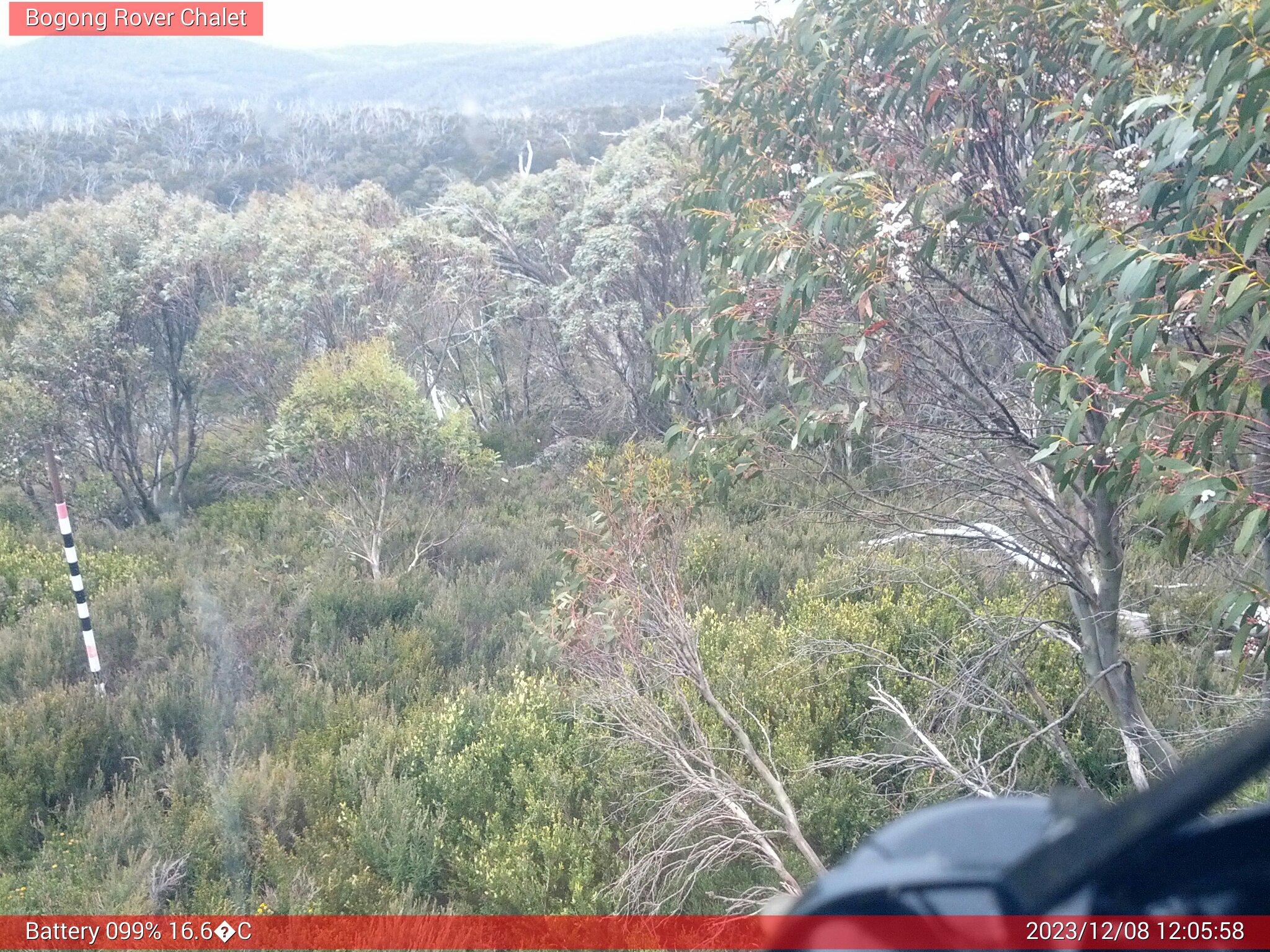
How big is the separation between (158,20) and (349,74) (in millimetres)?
26674

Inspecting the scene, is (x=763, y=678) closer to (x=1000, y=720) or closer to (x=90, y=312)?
(x=1000, y=720)

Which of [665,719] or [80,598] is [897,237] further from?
[80,598]

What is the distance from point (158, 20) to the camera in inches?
214

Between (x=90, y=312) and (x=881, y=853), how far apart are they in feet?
41.6

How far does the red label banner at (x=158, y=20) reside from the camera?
17.5ft

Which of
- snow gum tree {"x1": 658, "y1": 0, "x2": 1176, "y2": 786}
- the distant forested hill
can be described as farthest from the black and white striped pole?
the distant forested hill

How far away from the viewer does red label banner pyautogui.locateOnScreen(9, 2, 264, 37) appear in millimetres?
5328

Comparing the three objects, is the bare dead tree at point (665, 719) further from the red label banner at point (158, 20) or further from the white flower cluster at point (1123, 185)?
the red label banner at point (158, 20)

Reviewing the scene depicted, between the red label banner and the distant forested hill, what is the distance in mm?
13923

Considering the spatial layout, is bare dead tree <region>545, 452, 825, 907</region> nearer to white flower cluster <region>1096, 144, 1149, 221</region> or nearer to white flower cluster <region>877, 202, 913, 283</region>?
white flower cluster <region>877, 202, 913, 283</region>

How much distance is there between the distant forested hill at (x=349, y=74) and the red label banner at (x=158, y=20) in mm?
13923

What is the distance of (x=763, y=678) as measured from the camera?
5316 millimetres

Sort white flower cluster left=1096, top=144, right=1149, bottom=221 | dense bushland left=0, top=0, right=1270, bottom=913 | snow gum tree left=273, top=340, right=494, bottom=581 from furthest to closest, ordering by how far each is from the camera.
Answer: snow gum tree left=273, top=340, right=494, bottom=581 → white flower cluster left=1096, top=144, right=1149, bottom=221 → dense bushland left=0, top=0, right=1270, bottom=913
